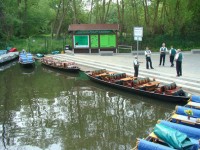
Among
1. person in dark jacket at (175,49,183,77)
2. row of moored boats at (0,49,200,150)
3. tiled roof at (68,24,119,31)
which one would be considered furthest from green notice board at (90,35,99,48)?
person in dark jacket at (175,49,183,77)

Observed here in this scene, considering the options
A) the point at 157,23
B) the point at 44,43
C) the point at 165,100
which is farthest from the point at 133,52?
the point at 165,100

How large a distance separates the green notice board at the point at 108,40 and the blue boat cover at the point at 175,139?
69.0ft

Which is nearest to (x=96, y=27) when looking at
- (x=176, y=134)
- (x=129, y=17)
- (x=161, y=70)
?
(x=161, y=70)

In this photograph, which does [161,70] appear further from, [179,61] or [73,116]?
[73,116]

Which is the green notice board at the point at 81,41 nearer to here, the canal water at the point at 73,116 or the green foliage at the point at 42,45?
the green foliage at the point at 42,45

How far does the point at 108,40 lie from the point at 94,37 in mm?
1440

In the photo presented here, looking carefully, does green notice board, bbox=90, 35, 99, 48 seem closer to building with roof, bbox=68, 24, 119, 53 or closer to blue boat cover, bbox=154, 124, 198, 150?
building with roof, bbox=68, 24, 119, 53

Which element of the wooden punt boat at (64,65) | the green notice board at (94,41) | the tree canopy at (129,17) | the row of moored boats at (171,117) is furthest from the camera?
the tree canopy at (129,17)

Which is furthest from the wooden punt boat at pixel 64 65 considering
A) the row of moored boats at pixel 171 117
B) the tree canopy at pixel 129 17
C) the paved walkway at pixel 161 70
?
the tree canopy at pixel 129 17

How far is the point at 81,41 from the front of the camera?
28469mm

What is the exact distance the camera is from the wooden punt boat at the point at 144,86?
504 inches

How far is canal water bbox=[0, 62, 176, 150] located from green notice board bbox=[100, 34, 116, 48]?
10.2 metres

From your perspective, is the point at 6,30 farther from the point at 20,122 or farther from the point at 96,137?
the point at 96,137

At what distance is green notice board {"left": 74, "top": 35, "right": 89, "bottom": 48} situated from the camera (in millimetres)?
28266
